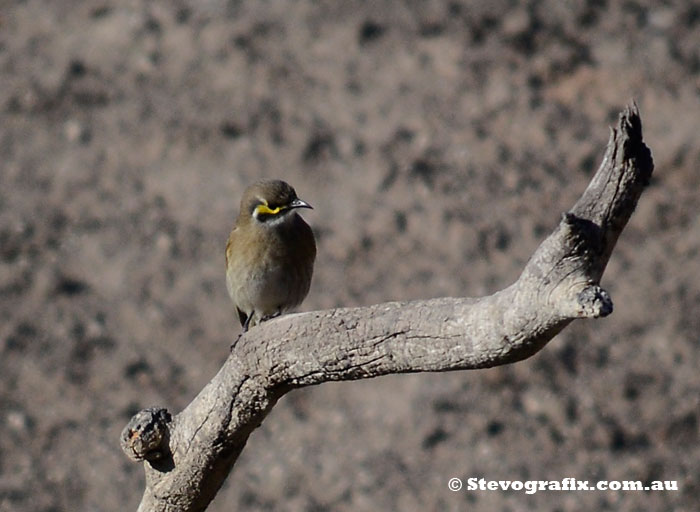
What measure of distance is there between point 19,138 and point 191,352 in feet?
9.65

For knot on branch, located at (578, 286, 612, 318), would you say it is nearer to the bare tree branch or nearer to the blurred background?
the bare tree branch

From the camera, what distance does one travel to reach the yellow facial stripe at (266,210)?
19.5 ft

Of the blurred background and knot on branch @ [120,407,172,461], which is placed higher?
the blurred background

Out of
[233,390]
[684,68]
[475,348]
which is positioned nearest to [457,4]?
[684,68]

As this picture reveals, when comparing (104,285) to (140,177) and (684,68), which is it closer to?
(140,177)

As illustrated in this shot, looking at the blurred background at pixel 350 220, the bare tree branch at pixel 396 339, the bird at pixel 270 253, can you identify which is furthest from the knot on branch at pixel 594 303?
the blurred background at pixel 350 220

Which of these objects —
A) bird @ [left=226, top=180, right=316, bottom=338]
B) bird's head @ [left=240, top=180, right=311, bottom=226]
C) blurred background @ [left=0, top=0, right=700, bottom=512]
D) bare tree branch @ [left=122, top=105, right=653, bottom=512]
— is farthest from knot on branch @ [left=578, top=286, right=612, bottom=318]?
blurred background @ [left=0, top=0, right=700, bottom=512]

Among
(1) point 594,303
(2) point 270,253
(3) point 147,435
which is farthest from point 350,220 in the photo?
(1) point 594,303

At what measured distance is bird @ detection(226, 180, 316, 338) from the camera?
602 centimetres

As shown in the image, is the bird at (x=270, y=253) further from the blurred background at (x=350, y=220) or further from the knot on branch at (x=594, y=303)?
the knot on branch at (x=594, y=303)

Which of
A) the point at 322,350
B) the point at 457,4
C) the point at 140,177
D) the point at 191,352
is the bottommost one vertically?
the point at 322,350

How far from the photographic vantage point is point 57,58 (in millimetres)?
11180

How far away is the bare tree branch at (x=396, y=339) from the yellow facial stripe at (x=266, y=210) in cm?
147

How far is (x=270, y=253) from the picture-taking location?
6.05 meters
